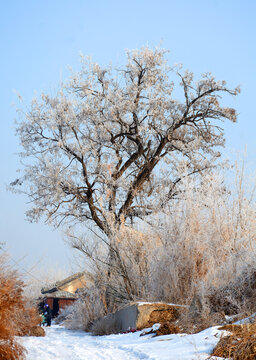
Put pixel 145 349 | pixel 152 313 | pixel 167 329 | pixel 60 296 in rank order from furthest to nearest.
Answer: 1. pixel 60 296
2. pixel 152 313
3. pixel 167 329
4. pixel 145 349

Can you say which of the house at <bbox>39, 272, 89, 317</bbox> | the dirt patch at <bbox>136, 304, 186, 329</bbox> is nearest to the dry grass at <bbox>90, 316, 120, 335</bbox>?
the dirt patch at <bbox>136, 304, 186, 329</bbox>

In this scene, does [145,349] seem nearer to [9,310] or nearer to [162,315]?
[9,310]

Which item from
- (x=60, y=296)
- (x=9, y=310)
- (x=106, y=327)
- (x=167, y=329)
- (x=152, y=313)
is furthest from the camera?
(x=60, y=296)

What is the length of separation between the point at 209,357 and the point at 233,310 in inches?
114

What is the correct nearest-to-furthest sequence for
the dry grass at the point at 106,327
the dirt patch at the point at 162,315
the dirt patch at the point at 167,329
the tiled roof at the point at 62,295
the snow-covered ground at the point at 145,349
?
the snow-covered ground at the point at 145,349 < the dirt patch at the point at 167,329 < the dirt patch at the point at 162,315 < the dry grass at the point at 106,327 < the tiled roof at the point at 62,295

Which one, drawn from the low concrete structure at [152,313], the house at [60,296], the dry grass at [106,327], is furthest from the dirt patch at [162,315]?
the house at [60,296]

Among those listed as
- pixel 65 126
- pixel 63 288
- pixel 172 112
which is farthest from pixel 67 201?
pixel 63 288

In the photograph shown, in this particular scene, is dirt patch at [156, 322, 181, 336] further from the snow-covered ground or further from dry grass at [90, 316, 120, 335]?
dry grass at [90, 316, 120, 335]

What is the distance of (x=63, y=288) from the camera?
36.7 metres

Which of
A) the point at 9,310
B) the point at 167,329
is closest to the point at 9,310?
the point at 9,310

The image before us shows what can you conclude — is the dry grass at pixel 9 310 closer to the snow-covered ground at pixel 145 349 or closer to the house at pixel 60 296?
the snow-covered ground at pixel 145 349

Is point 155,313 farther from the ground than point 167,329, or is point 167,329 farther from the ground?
point 155,313

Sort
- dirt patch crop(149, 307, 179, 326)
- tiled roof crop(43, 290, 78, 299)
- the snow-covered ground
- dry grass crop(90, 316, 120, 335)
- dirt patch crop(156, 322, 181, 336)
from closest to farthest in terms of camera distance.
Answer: the snow-covered ground
dirt patch crop(156, 322, 181, 336)
dirt patch crop(149, 307, 179, 326)
dry grass crop(90, 316, 120, 335)
tiled roof crop(43, 290, 78, 299)

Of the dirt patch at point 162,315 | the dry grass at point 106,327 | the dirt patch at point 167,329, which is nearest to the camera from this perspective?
the dirt patch at point 167,329
